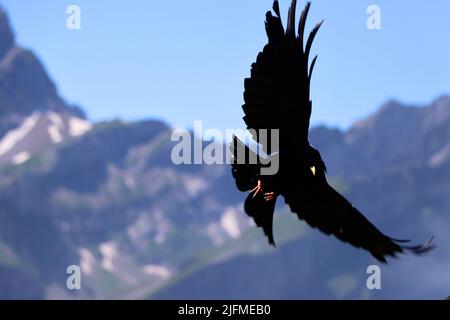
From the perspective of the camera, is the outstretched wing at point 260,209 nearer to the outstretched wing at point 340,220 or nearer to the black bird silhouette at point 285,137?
the black bird silhouette at point 285,137

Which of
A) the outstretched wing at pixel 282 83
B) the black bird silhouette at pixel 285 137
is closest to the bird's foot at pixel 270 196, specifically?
the black bird silhouette at pixel 285 137

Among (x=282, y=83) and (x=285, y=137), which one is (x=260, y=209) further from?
(x=282, y=83)

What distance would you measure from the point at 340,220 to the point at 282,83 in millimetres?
2044

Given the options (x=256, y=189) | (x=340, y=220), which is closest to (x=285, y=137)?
(x=256, y=189)

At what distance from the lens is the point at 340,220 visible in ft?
34.2

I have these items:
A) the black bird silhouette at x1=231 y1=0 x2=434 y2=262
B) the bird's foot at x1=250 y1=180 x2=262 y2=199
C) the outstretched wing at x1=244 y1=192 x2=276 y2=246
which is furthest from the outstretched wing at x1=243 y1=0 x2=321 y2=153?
the outstretched wing at x1=244 y1=192 x2=276 y2=246

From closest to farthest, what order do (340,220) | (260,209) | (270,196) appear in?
1. (270,196)
2. (260,209)
3. (340,220)

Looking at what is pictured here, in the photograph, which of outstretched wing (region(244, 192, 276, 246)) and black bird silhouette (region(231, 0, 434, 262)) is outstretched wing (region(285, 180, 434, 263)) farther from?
outstretched wing (region(244, 192, 276, 246))

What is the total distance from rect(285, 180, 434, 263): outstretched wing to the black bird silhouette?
0.01 meters

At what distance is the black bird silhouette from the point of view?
8836 millimetres

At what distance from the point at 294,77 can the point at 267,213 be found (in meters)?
1.49

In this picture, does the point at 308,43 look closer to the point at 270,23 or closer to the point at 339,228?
the point at 270,23
